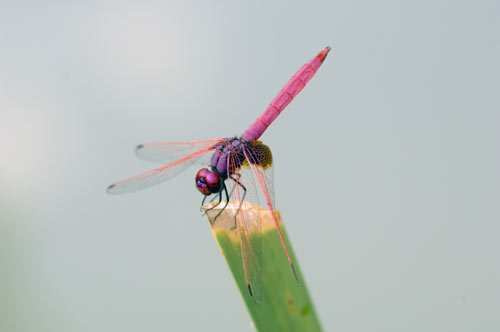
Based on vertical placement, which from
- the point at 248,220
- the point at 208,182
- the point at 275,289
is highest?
the point at 208,182

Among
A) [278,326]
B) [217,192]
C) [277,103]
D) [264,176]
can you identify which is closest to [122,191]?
[217,192]

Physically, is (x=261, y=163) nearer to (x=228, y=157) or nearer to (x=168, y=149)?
(x=228, y=157)

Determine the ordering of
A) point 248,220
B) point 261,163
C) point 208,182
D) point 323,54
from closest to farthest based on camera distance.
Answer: point 248,220 < point 208,182 < point 261,163 < point 323,54

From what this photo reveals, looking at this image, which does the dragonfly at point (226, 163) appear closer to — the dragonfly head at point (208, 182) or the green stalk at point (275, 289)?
the dragonfly head at point (208, 182)

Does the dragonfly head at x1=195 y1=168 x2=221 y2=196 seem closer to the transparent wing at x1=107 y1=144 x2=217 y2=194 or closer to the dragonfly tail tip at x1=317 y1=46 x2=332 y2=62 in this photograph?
the transparent wing at x1=107 y1=144 x2=217 y2=194

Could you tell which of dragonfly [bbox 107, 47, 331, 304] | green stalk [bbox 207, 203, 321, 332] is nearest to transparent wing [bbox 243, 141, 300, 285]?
dragonfly [bbox 107, 47, 331, 304]

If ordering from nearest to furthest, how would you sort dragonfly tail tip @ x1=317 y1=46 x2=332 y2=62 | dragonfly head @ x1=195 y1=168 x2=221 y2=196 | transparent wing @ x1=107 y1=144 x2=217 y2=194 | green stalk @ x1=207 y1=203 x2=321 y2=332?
green stalk @ x1=207 y1=203 x2=321 y2=332 < dragonfly head @ x1=195 y1=168 x2=221 y2=196 < transparent wing @ x1=107 y1=144 x2=217 y2=194 < dragonfly tail tip @ x1=317 y1=46 x2=332 y2=62

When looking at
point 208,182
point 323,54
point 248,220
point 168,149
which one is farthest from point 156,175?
point 323,54
